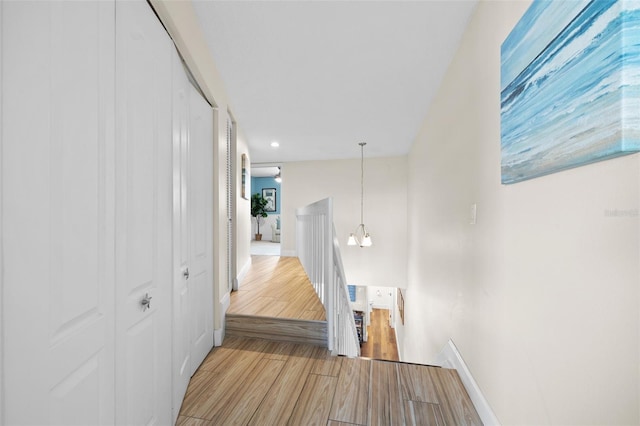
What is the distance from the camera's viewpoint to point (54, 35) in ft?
2.18

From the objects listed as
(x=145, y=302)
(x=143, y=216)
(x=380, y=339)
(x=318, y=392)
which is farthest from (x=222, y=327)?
(x=380, y=339)

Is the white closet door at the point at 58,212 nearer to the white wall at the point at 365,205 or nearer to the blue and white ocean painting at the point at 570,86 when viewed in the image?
the blue and white ocean painting at the point at 570,86

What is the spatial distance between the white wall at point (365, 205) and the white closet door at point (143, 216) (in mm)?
4359

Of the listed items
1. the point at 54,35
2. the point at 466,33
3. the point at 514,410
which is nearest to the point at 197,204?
the point at 54,35

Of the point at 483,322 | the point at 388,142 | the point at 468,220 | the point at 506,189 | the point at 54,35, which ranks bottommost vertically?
the point at 483,322

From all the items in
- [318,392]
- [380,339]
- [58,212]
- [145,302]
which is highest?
[58,212]

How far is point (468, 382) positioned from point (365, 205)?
409 centimetres

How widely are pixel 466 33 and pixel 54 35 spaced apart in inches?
82.1

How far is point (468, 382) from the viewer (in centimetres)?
154

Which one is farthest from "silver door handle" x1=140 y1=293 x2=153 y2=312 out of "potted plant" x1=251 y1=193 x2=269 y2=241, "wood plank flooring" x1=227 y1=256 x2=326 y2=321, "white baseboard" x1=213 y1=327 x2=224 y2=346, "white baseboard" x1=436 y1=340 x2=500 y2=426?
"potted plant" x1=251 y1=193 x2=269 y2=241

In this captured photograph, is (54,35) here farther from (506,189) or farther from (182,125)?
(506,189)

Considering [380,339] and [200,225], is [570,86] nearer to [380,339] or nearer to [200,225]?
[200,225]

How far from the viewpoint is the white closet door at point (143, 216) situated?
95 cm

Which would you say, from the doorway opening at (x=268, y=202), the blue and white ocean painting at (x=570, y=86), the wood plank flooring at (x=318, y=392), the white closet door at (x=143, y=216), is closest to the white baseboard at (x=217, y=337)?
the wood plank flooring at (x=318, y=392)
